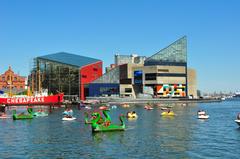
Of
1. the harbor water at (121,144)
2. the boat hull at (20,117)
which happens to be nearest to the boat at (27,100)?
the boat hull at (20,117)

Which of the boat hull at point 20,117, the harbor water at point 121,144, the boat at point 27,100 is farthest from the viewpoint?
the boat at point 27,100

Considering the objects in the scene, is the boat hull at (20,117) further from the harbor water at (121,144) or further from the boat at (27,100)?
the boat at (27,100)

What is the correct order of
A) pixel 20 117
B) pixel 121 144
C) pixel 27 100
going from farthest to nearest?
pixel 27 100, pixel 20 117, pixel 121 144

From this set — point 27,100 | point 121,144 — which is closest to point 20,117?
point 121,144

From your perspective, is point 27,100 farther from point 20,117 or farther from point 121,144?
point 121,144

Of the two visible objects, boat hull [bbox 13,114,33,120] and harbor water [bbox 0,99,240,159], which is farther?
boat hull [bbox 13,114,33,120]

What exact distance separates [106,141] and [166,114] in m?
59.5

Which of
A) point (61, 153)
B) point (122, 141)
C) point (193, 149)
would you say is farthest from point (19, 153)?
point (193, 149)

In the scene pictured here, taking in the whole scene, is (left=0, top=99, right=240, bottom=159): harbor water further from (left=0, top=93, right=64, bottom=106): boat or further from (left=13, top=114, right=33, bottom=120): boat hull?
(left=0, top=93, right=64, bottom=106): boat

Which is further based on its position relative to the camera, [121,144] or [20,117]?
[20,117]

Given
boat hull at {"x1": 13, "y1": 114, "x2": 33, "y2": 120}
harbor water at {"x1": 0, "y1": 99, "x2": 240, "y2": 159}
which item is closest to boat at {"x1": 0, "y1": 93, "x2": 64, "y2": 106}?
boat hull at {"x1": 13, "y1": 114, "x2": 33, "y2": 120}

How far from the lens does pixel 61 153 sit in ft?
154

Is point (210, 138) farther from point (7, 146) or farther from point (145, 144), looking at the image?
point (7, 146)

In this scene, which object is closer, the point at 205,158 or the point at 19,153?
the point at 205,158
